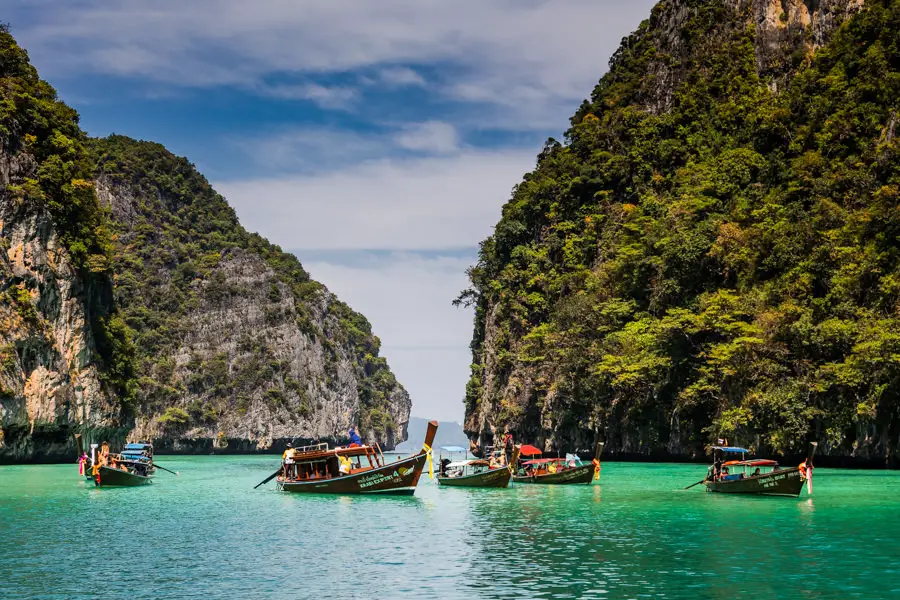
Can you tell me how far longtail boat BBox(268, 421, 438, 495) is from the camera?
3888cm

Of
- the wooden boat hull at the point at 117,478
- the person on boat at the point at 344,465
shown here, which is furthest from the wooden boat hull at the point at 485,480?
the wooden boat hull at the point at 117,478

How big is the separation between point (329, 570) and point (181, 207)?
157 metres

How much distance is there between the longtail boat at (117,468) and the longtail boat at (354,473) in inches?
367

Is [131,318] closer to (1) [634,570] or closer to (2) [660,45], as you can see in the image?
(2) [660,45]

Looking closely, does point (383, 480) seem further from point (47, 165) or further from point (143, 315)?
point (143, 315)

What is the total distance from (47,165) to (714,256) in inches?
1999

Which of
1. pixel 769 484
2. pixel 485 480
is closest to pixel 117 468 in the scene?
pixel 485 480

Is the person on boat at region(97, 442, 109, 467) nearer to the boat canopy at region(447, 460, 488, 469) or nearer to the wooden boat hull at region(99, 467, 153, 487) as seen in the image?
the wooden boat hull at region(99, 467, 153, 487)

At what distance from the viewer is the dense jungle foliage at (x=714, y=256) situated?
157 feet

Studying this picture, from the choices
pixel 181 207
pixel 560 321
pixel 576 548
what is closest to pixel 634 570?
pixel 576 548

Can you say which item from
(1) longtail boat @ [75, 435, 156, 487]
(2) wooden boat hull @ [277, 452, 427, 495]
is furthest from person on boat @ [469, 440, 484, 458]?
(2) wooden boat hull @ [277, 452, 427, 495]

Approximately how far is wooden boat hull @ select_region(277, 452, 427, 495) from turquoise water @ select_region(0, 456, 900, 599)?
76 cm

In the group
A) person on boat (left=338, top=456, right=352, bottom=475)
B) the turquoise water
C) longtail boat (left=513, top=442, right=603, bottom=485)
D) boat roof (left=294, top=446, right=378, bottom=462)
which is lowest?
the turquoise water

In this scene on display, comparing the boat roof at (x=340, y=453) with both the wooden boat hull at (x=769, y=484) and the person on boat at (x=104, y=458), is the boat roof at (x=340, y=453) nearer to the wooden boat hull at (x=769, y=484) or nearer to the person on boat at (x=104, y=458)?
the person on boat at (x=104, y=458)
